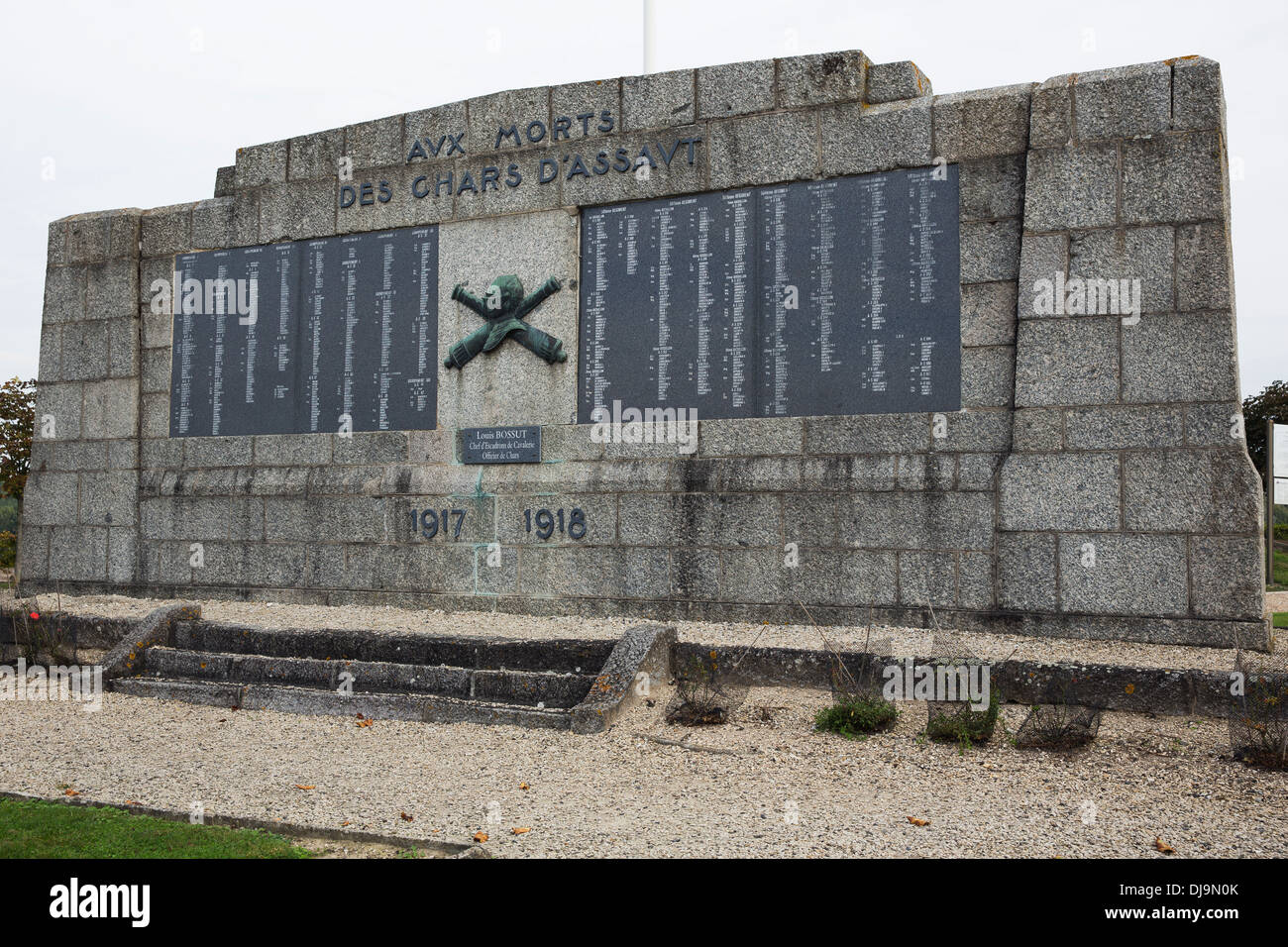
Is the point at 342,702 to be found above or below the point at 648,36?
below

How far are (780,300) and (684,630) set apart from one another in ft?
8.84

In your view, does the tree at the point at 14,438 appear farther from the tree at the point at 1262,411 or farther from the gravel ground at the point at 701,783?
the tree at the point at 1262,411

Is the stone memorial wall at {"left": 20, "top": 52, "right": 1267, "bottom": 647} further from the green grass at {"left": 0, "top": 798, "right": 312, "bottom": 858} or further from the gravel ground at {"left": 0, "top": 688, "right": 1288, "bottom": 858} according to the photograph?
the green grass at {"left": 0, "top": 798, "right": 312, "bottom": 858}

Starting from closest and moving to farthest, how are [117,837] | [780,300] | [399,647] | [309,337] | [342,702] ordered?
[117,837] < [342,702] < [399,647] < [780,300] < [309,337]

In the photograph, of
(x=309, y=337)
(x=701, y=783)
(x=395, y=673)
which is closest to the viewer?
(x=701, y=783)

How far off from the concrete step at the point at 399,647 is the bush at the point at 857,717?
1.59 meters

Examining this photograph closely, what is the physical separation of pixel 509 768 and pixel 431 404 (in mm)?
4926

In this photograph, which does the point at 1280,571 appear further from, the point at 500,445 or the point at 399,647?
the point at 399,647

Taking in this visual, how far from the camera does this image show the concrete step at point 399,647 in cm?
704

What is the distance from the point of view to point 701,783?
5156 mm

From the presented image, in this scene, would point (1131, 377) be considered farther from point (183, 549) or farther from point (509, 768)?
point (183, 549)

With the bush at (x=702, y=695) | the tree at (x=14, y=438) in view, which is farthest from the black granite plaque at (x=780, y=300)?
the tree at (x=14, y=438)

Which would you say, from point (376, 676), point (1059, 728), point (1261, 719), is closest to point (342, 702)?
point (376, 676)
